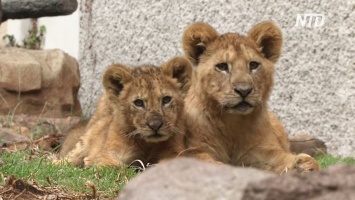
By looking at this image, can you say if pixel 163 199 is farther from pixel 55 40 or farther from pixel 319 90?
pixel 55 40

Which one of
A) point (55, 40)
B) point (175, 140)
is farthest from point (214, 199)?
point (55, 40)

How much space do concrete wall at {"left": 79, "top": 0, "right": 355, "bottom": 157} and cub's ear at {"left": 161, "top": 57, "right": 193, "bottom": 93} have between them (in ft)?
6.84

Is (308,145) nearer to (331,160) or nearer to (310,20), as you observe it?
(331,160)

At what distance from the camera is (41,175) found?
5.27 meters

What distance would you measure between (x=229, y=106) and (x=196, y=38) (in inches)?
28.5

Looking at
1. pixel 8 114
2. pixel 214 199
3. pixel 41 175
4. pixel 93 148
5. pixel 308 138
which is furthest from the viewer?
pixel 8 114

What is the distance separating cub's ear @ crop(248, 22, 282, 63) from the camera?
6168 mm

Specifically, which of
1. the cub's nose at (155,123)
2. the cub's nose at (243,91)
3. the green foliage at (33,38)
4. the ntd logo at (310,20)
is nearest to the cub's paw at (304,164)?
the cub's nose at (243,91)

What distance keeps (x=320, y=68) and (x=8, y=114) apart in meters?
3.45

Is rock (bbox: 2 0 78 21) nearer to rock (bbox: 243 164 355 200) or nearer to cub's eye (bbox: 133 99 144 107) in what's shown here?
cub's eye (bbox: 133 99 144 107)

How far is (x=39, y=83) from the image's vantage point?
10.0 m

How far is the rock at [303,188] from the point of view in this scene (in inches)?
93.2

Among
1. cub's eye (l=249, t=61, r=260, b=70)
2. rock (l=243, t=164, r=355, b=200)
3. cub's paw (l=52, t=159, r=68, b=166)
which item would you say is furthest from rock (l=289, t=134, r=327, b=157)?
rock (l=243, t=164, r=355, b=200)

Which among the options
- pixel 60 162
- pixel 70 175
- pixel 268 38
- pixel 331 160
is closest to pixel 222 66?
pixel 268 38
